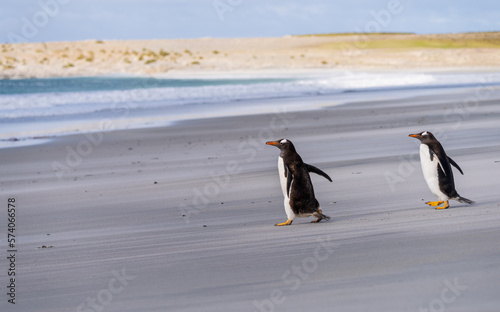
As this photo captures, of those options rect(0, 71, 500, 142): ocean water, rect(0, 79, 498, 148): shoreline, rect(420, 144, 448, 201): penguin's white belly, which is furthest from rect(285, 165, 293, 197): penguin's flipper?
rect(0, 71, 500, 142): ocean water

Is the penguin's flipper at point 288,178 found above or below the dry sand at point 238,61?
below

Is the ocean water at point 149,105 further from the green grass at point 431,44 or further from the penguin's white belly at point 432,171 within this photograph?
the green grass at point 431,44

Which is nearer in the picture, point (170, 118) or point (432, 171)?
point (432, 171)

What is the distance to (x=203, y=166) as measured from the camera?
10867 mm

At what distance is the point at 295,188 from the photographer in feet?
21.6

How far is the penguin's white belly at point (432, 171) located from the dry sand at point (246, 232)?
0.18 meters

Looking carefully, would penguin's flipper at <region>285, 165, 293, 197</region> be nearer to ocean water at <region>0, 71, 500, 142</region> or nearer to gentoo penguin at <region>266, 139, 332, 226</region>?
gentoo penguin at <region>266, 139, 332, 226</region>

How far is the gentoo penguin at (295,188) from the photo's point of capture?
21.5ft

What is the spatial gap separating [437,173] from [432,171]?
0.06m

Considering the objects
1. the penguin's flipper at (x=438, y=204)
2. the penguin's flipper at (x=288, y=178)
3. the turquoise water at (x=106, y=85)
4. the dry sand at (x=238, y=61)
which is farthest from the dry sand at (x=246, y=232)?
the dry sand at (x=238, y=61)

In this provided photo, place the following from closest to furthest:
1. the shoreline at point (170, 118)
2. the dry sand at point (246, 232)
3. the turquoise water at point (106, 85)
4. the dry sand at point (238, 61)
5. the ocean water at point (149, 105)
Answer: the dry sand at point (246, 232) < the shoreline at point (170, 118) < the ocean water at point (149, 105) < the turquoise water at point (106, 85) < the dry sand at point (238, 61)

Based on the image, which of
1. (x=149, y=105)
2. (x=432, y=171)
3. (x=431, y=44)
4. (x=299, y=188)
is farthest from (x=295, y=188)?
(x=431, y=44)

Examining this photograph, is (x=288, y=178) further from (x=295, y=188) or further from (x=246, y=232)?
(x=246, y=232)

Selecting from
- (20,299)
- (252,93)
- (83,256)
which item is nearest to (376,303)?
(20,299)
